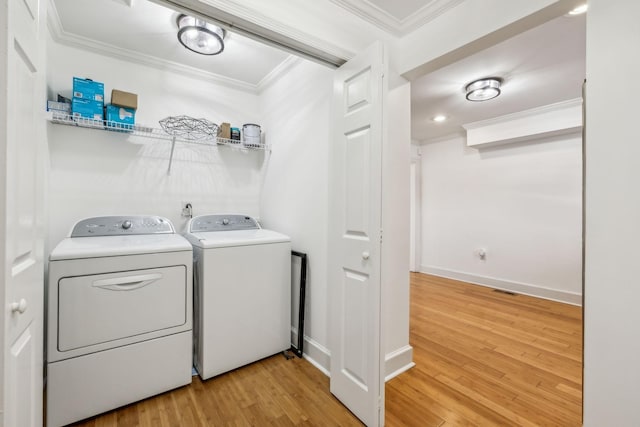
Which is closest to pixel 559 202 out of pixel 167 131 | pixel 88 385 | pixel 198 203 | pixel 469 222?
pixel 469 222

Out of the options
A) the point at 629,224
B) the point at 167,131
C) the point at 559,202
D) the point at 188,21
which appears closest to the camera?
the point at 629,224

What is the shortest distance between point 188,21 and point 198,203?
146 centimetres

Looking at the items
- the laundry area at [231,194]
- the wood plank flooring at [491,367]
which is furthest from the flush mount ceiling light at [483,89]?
the wood plank flooring at [491,367]

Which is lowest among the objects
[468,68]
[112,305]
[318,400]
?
[318,400]

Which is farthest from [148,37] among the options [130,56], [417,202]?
[417,202]

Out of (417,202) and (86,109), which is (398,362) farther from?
(417,202)

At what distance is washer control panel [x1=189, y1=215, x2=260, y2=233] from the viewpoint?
7.59ft

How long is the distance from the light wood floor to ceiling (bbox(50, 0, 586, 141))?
92.0 inches

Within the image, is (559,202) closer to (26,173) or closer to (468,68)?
(468,68)

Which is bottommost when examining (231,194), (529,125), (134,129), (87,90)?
(231,194)

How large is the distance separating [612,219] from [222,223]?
2473mm

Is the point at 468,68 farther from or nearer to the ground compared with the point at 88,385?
farther from the ground

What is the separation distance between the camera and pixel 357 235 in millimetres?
1511

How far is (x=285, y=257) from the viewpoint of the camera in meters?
2.13
